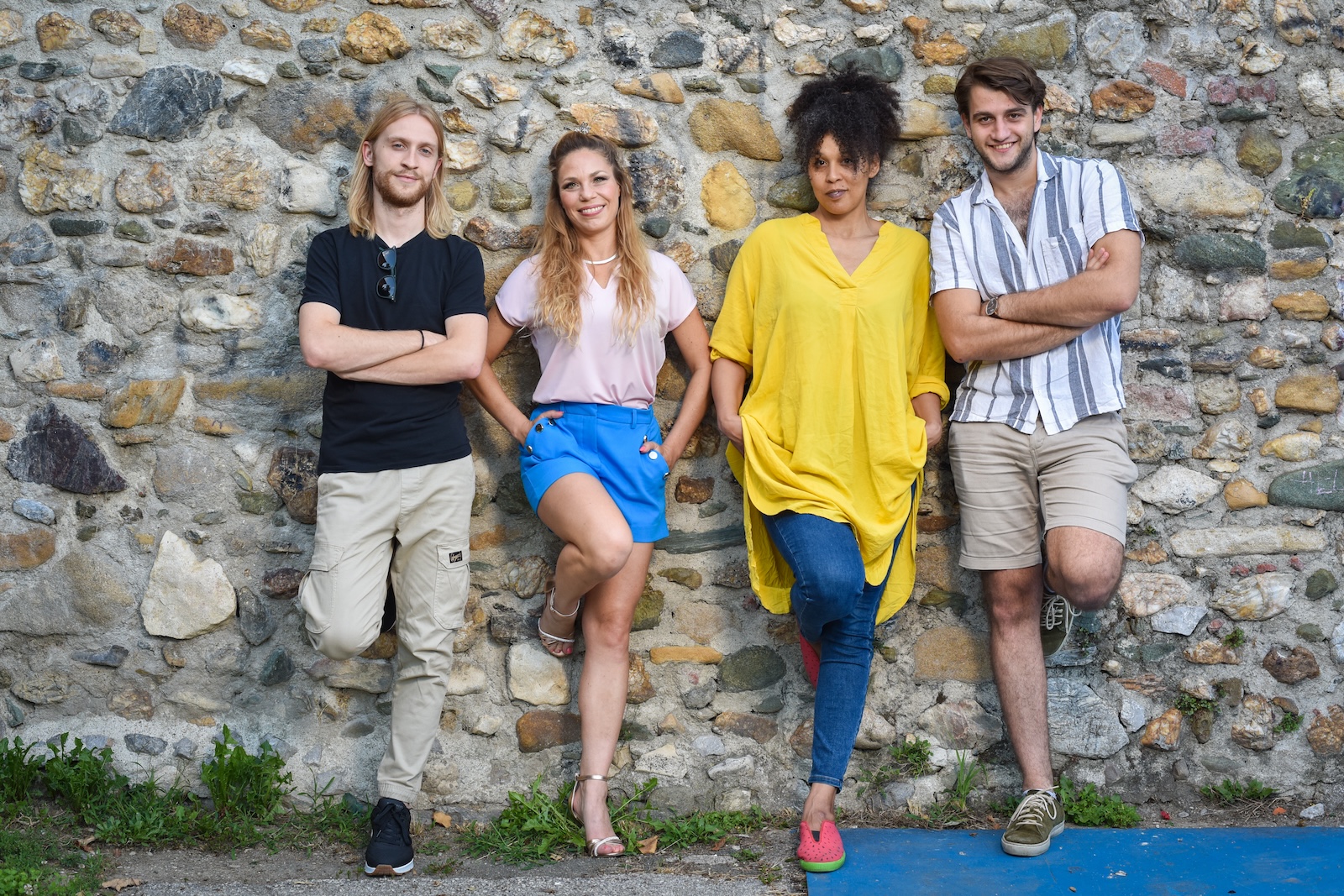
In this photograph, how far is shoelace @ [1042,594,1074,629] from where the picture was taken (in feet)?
10.9

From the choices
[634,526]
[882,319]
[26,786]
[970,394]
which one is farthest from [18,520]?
[970,394]

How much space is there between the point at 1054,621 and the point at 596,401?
1.58 meters

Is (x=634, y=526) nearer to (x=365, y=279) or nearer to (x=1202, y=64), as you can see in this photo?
(x=365, y=279)

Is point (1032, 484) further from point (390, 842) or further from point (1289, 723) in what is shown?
point (390, 842)

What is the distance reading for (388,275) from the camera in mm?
3100

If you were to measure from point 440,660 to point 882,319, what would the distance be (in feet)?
5.47

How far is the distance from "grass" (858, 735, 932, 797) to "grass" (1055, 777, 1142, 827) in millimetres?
417

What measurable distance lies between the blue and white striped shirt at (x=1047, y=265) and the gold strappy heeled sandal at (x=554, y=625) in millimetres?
1452

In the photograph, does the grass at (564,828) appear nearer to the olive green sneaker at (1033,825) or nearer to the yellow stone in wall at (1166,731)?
the olive green sneaker at (1033,825)

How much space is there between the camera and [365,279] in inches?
121

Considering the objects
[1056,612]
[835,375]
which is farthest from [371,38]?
[1056,612]

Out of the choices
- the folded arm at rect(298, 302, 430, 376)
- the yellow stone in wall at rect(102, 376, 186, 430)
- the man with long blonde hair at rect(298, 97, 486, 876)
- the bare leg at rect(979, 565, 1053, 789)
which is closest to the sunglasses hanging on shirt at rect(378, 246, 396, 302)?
the man with long blonde hair at rect(298, 97, 486, 876)

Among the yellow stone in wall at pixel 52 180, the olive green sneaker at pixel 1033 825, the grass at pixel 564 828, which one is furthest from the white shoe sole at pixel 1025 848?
the yellow stone in wall at pixel 52 180

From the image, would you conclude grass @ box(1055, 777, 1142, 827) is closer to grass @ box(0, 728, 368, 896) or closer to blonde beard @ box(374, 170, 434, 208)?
grass @ box(0, 728, 368, 896)
